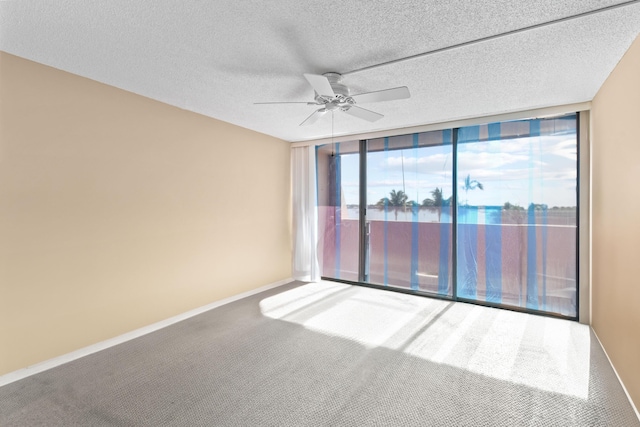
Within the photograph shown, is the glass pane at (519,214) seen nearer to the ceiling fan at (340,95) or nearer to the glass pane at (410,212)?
the glass pane at (410,212)

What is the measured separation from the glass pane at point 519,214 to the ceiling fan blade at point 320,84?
2.39m

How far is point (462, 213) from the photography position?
3.96m

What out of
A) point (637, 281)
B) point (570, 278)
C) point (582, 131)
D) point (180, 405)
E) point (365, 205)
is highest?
point (582, 131)

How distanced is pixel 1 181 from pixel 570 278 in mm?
5316

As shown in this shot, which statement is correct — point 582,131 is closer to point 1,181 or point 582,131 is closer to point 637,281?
point 637,281

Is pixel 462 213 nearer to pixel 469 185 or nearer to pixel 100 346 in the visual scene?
pixel 469 185

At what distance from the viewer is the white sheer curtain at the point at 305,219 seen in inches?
199

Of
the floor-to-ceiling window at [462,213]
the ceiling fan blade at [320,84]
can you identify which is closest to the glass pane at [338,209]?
the floor-to-ceiling window at [462,213]

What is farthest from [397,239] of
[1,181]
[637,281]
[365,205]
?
[1,181]

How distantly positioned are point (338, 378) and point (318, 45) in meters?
2.41

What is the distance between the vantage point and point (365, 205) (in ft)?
15.6

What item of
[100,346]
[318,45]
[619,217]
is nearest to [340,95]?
[318,45]

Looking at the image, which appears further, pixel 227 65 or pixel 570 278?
pixel 570 278

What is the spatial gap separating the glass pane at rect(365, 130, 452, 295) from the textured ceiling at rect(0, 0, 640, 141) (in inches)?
45.8
